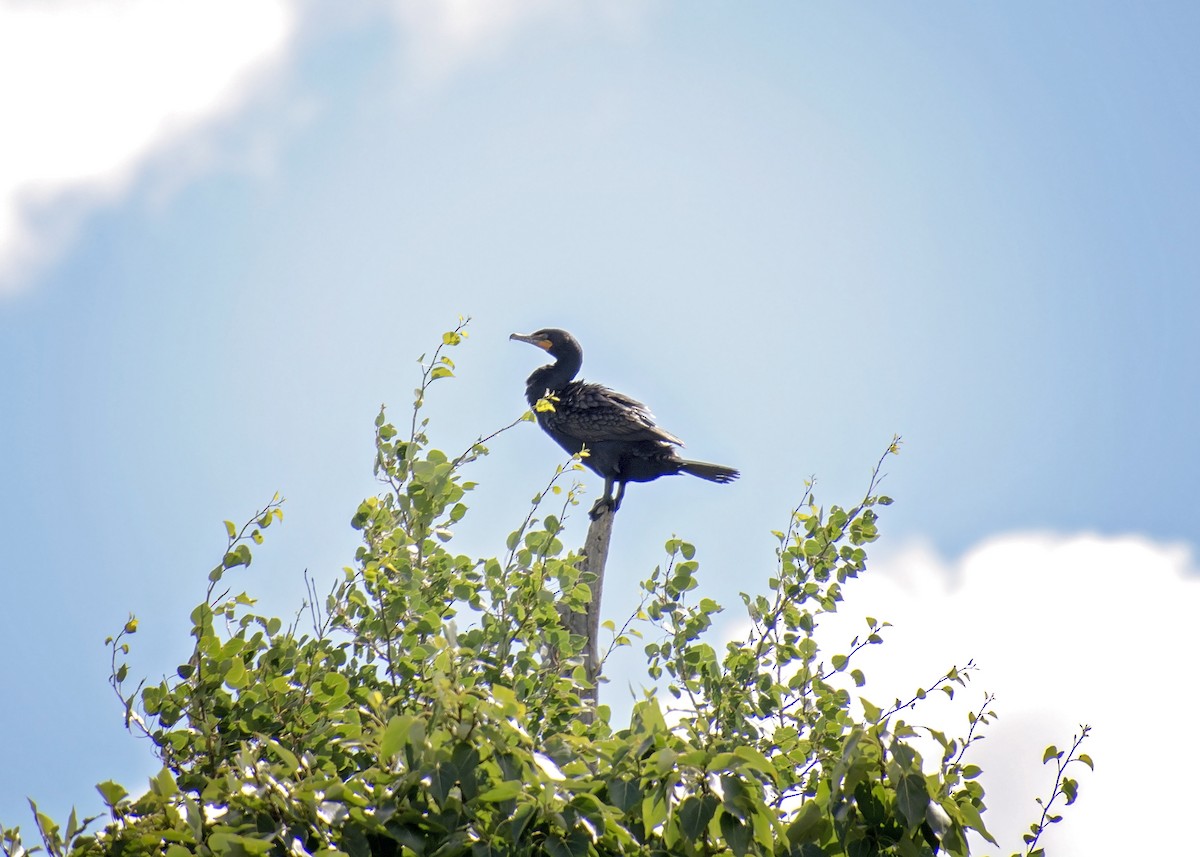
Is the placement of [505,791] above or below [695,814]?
above

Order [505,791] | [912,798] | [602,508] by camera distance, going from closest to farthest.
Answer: [505,791], [912,798], [602,508]

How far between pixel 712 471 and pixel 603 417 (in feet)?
3.02

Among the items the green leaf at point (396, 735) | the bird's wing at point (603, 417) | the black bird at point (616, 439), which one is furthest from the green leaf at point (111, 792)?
the bird's wing at point (603, 417)

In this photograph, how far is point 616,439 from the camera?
8234 mm

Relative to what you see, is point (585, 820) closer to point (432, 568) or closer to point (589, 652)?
point (432, 568)

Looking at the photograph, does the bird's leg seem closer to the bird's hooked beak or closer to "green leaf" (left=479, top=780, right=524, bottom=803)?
the bird's hooked beak

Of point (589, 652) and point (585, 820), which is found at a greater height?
point (589, 652)

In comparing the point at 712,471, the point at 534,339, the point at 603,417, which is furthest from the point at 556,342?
the point at 712,471

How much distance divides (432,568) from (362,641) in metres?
0.44

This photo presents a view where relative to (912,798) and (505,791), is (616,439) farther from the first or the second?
(505,791)

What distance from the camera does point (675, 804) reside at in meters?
2.77

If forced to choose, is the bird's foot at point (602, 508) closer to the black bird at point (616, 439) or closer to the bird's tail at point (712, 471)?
the black bird at point (616, 439)

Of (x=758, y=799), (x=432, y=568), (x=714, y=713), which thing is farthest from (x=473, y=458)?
(x=758, y=799)

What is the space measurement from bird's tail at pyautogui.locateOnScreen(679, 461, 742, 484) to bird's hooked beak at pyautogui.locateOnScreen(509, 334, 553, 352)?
1780 mm
